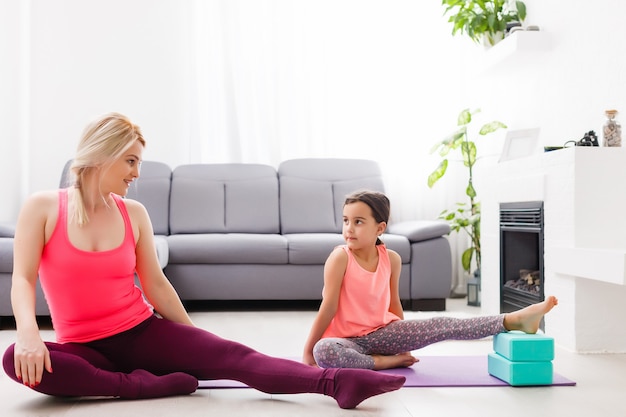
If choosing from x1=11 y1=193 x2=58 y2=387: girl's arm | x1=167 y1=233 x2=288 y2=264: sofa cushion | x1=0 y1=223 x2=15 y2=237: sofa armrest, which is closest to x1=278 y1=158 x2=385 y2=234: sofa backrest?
x1=167 y1=233 x2=288 y2=264: sofa cushion

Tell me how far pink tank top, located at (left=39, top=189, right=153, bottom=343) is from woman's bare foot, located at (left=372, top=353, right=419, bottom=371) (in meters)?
0.85

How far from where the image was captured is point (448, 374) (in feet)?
7.61

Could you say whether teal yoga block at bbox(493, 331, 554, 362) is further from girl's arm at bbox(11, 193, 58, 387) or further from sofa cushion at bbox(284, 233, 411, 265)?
sofa cushion at bbox(284, 233, 411, 265)

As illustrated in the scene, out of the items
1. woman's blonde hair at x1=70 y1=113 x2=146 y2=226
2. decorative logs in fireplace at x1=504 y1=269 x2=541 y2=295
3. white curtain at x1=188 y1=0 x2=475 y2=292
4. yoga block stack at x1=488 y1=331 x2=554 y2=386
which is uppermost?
white curtain at x1=188 y1=0 x2=475 y2=292

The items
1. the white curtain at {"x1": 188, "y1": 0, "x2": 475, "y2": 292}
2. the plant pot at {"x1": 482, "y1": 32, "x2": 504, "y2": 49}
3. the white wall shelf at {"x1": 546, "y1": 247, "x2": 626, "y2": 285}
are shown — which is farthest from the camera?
the white curtain at {"x1": 188, "y1": 0, "x2": 475, "y2": 292}

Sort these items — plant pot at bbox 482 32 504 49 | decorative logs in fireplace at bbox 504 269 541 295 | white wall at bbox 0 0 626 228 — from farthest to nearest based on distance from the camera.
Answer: white wall at bbox 0 0 626 228 → plant pot at bbox 482 32 504 49 → decorative logs in fireplace at bbox 504 269 541 295

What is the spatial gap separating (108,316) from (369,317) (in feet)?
3.00

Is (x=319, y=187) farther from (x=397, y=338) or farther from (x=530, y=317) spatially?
(x=530, y=317)

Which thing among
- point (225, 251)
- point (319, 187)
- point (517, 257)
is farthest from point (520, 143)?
point (225, 251)

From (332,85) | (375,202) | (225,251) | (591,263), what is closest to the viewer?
(375,202)

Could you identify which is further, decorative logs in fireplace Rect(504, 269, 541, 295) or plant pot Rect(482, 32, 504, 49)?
plant pot Rect(482, 32, 504, 49)

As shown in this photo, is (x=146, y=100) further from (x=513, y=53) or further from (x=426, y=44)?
(x=513, y=53)

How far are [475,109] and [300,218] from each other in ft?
5.38

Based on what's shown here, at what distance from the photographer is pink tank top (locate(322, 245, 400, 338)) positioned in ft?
7.79
